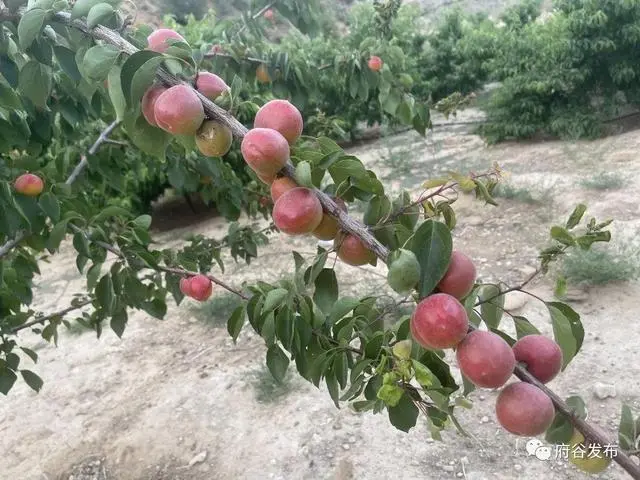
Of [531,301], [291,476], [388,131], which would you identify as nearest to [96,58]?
[291,476]

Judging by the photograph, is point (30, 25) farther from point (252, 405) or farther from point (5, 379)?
point (252, 405)

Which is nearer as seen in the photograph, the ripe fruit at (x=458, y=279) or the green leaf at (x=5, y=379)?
the ripe fruit at (x=458, y=279)

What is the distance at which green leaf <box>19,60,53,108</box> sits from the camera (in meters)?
0.86

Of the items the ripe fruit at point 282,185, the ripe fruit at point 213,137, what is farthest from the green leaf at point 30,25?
the ripe fruit at point 282,185

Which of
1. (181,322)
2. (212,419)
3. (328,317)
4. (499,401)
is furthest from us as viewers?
(181,322)

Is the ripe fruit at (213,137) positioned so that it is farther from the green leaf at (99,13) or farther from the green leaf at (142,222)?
the green leaf at (142,222)

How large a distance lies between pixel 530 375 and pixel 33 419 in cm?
252

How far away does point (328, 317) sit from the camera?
85cm

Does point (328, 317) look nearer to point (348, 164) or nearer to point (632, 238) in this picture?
point (348, 164)

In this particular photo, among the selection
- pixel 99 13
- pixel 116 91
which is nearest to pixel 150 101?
pixel 116 91

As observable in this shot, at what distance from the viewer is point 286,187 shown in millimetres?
622

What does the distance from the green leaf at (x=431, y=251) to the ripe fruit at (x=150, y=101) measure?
338 mm

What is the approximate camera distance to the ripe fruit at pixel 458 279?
1.84ft

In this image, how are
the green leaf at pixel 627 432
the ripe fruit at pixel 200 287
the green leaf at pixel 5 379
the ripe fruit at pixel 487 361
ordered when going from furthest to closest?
1. the green leaf at pixel 5 379
2. the ripe fruit at pixel 200 287
3. the green leaf at pixel 627 432
4. the ripe fruit at pixel 487 361
